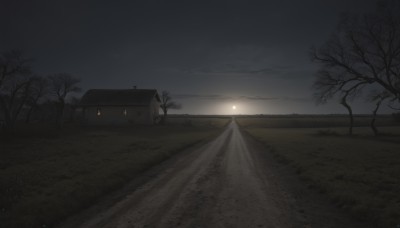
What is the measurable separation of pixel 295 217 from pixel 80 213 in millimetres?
5696

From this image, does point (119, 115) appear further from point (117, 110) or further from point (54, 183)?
point (54, 183)

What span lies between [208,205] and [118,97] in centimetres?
4779

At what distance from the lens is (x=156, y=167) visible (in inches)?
539

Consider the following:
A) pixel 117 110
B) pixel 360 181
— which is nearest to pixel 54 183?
pixel 360 181

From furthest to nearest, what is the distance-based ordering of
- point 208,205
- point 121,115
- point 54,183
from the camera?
point 121,115
point 54,183
point 208,205

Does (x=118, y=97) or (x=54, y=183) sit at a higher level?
(x=118, y=97)

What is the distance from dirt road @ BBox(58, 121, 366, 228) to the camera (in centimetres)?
617

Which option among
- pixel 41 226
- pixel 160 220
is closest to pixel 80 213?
pixel 41 226

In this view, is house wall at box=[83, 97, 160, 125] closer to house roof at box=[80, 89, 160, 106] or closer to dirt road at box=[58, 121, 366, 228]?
house roof at box=[80, 89, 160, 106]

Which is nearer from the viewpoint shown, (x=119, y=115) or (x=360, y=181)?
(x=360, y=181)

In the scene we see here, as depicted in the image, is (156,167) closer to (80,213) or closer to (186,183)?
(186,183)

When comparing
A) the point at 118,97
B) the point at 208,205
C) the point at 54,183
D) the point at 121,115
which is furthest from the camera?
the point at 118,97

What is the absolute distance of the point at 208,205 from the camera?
7352 millimetres

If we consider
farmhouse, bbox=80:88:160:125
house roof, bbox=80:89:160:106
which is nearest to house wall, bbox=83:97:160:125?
farmhouse, bbox=80:88:160:125
